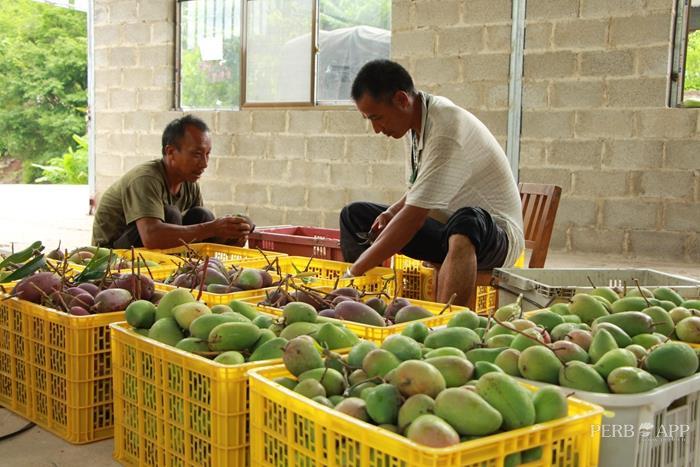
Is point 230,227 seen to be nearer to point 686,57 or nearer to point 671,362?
point 671,362

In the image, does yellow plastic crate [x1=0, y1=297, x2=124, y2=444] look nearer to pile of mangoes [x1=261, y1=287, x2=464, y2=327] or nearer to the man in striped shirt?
pile of mangoes [x1=261, y1=287, x2=464, y2=327]

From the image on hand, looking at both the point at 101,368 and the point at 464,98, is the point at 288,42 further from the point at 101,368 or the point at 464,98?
the point at 101,368

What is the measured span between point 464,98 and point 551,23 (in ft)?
2.61

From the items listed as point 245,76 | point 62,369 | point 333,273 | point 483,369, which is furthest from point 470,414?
point 245,76

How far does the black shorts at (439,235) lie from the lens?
2.78 metres

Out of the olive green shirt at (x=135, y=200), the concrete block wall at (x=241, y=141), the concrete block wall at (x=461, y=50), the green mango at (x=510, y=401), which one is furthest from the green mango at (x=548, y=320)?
the concrete block wall at (x=241, y=141)

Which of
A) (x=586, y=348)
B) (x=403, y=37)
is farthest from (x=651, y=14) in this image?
(x=586, y=348)

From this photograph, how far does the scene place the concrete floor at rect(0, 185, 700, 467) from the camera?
1842 millimetres

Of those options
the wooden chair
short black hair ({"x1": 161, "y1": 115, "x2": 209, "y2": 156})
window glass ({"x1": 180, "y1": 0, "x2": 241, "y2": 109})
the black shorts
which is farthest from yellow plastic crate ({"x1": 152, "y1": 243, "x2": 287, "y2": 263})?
window glass ({"x1": 180, "y1": 0, "x2": 241, "y2": 109})

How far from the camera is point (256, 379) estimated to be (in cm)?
132

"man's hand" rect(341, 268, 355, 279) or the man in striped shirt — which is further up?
the man in striped shirt

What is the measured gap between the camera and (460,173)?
9.62 ft

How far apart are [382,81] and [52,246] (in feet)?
12.7

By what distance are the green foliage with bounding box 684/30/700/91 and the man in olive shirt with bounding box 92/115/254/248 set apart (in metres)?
3.08
